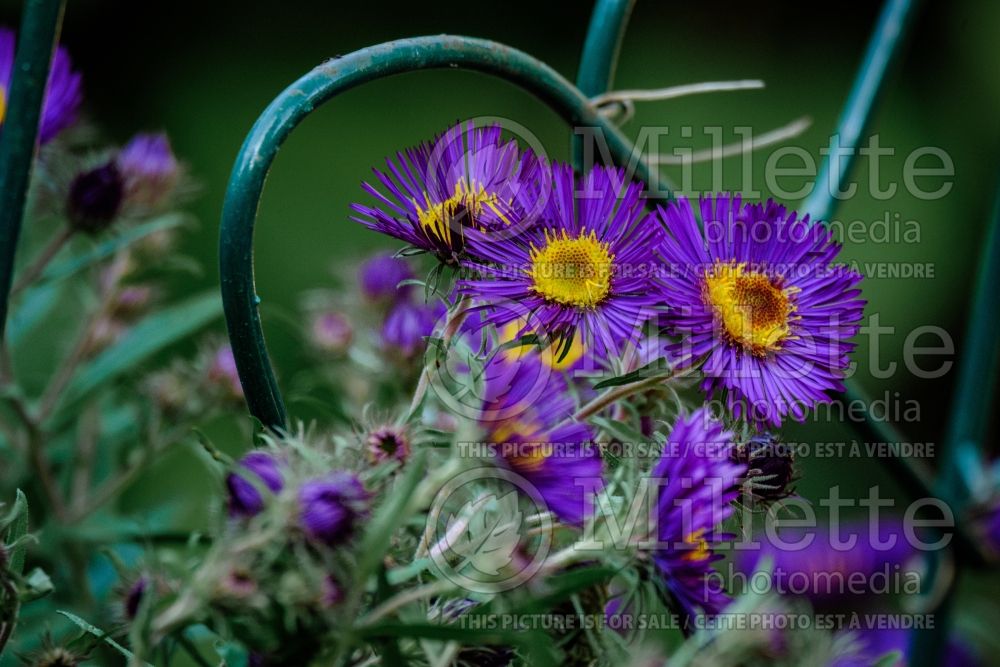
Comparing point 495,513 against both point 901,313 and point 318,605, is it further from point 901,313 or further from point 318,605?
point 901,313

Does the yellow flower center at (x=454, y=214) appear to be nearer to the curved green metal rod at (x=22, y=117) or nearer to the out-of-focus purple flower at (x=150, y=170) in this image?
the curved green metal rod at (x=22, y=117)

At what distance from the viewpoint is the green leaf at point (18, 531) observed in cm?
29

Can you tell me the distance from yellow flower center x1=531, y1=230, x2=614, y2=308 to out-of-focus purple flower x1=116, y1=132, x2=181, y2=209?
1.22 feet

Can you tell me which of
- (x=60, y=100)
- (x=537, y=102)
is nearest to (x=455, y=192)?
(x=60, y=100)

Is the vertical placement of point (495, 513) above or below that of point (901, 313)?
above

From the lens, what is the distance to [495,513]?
12.2 inches

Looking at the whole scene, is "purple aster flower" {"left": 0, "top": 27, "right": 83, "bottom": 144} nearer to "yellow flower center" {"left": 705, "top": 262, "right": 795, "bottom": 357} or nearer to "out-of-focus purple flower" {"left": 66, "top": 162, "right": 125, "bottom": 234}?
"out-of-focus purple flower" {"left": 66, "top": 162, "right": 125, "bottom": 234}

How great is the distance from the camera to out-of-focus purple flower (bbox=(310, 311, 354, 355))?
2.09ft

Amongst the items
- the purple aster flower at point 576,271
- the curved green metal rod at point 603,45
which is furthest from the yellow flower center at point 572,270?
the curved green metal rod at point 603,45

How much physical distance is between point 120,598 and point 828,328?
0.26 m

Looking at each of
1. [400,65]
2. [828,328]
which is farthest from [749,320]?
[400,65]

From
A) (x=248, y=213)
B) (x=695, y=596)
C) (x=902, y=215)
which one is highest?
(x=248, y=213)

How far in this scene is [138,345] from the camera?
0.58m

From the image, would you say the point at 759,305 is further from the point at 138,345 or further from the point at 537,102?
the point at 537,102
